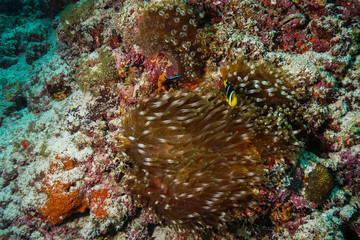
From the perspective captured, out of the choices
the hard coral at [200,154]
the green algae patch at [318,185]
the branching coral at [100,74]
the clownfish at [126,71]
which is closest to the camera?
the hard coral at [200,154]

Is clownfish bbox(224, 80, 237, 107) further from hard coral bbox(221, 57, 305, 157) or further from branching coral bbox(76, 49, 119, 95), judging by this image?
branching coral bbox(76, 49, 119, 95)

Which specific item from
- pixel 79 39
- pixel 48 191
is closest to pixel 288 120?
pixel 48 191

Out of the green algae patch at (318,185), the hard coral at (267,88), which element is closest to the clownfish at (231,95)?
the hard coral at (267,88)

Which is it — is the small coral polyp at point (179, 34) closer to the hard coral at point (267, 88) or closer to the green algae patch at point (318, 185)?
the hard coral at point (267, 88)

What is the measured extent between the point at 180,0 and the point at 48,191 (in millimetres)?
4127

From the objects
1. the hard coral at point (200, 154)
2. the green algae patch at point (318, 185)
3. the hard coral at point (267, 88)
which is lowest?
the green algae patch at point (318, 185)

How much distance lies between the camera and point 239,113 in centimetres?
289

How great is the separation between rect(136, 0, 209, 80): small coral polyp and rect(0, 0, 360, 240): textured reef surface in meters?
0.02

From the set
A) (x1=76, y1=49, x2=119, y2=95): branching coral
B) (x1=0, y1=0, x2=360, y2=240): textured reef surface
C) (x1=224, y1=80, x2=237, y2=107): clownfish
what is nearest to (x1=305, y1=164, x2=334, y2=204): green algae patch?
(x1=0, y1=0, x2=360, y2=240): textured reef surface

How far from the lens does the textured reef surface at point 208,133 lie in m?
2.81

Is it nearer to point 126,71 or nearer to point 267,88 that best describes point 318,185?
point 267,88

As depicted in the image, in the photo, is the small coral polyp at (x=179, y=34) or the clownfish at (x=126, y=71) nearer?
the small coral polyp at (x=179, y=34)

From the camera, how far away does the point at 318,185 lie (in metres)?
2.93

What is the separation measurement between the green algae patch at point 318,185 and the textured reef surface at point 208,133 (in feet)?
0.05
